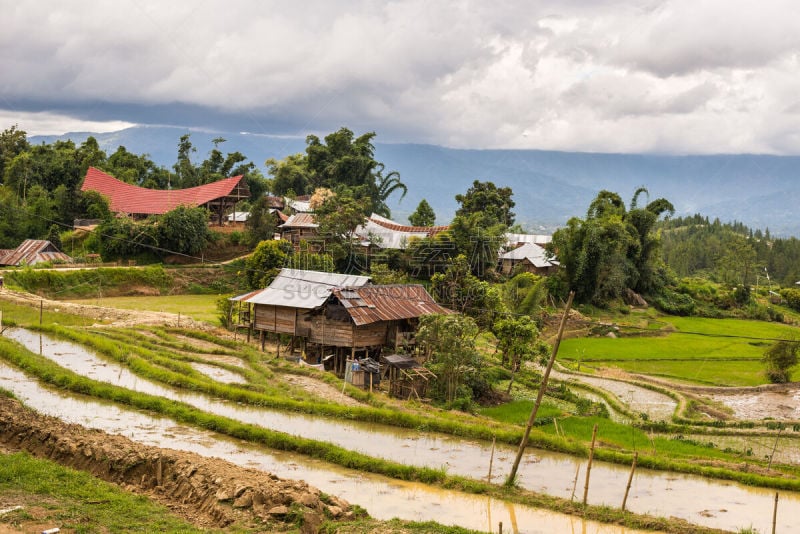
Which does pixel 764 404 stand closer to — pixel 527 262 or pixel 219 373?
pixel 219 373

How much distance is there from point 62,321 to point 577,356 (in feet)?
78.9

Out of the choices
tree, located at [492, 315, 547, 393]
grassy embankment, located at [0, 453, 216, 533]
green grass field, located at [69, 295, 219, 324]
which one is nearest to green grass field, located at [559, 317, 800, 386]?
tree, located at [492, 315, 547, 393]

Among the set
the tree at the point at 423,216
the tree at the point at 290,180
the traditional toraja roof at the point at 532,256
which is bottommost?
the traditional toraja roof at the point at 532,256

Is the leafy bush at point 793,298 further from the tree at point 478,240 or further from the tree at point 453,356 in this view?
the tree at point 453,356

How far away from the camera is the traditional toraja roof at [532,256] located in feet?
170

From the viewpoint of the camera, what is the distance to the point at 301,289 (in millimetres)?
28078

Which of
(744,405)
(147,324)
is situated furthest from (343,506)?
(147,324)

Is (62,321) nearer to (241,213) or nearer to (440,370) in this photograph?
(440,370)

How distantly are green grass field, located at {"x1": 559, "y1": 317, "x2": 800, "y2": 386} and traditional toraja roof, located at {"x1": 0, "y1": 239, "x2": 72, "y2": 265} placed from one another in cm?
3034

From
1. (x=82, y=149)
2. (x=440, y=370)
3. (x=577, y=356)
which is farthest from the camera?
(x=82, y=149)

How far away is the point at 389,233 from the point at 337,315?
80.4 feet

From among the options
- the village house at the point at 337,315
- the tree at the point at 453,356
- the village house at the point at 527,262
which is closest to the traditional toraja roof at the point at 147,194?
the village house at the point at 527,262

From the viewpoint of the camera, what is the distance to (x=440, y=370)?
23.3 meters

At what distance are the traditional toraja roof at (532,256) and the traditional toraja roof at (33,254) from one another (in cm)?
3088
